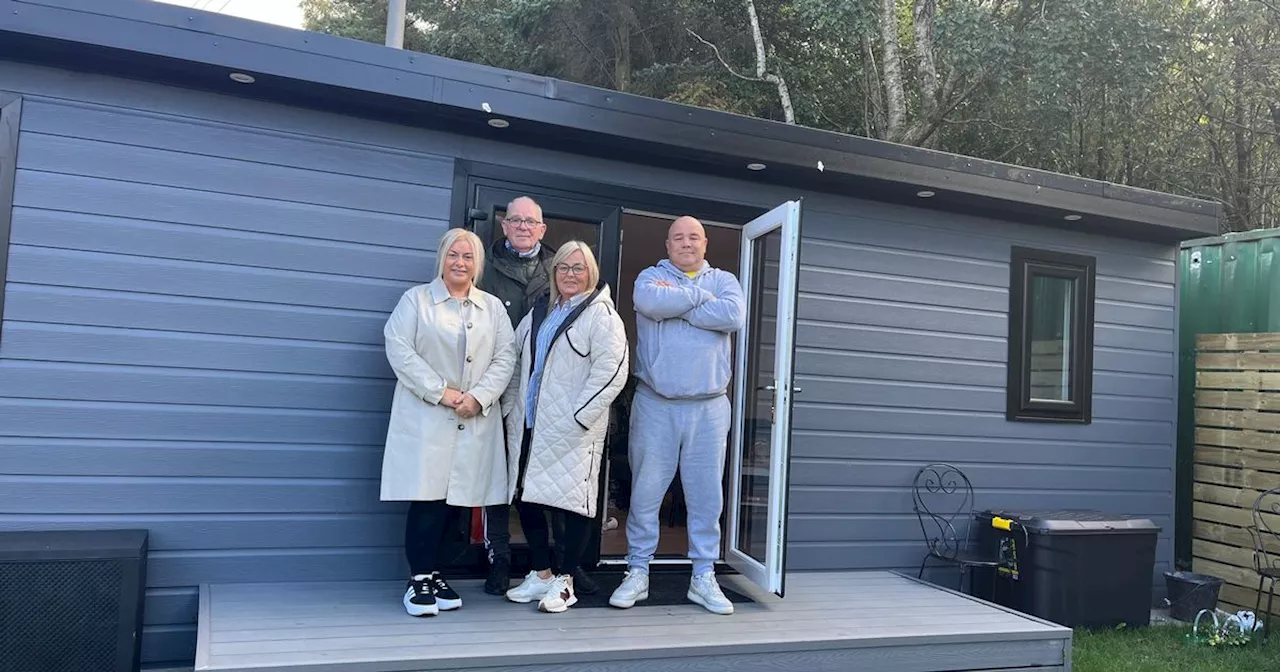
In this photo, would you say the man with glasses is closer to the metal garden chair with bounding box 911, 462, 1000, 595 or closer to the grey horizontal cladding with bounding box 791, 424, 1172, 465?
the grey horizontal cladding with bounding box 791, 424, 1172, 465

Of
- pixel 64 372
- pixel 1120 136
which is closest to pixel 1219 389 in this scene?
pixel 64 372

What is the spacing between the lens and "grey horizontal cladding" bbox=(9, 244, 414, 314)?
3.04m

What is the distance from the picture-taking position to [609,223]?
12.3 ft

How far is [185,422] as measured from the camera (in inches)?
126

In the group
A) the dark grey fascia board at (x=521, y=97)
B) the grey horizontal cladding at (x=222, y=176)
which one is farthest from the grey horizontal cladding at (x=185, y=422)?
the dark grey fascia board at (x=521, y=97)

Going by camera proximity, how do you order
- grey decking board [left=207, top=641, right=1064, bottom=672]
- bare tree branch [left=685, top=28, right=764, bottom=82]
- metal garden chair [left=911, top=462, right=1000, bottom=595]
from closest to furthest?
grey decking board [left=207, top=641, right=1064, bottom=672], metal garden chair [left=911, top=462, right=1000, bottom=595], bare tree branch [left=685, top=28, right=764, bottom=82]

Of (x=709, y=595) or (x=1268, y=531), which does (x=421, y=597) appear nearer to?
(x=709, y=595)

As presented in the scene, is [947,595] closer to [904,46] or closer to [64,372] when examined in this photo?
[64,372]

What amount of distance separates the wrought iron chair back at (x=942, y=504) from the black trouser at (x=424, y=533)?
97.3 inches

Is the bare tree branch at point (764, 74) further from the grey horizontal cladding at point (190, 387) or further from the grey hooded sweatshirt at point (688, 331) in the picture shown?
the grey horizontal cladding at point (190, 387)

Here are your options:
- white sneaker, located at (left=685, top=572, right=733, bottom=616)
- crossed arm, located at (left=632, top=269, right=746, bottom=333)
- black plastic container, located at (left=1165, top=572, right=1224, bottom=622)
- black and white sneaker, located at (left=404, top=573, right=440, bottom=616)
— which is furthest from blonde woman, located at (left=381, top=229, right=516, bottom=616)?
black plastic container, located at (left=1165, top=572, right=1224, bottom=622)

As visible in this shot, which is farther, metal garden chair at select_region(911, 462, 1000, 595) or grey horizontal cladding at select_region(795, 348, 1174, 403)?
metal garden chair at select_region(911, 462, 1000, 595)

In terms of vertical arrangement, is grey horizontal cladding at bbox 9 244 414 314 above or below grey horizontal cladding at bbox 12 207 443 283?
below

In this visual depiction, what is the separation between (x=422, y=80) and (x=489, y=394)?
1176 mm
